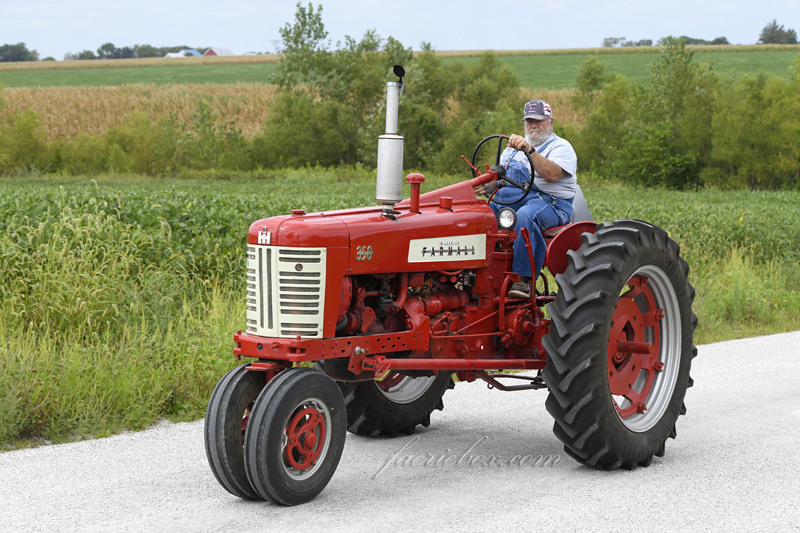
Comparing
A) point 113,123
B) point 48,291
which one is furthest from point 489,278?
point 113,123

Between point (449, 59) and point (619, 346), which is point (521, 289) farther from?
point (449, 59)

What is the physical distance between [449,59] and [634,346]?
254ft

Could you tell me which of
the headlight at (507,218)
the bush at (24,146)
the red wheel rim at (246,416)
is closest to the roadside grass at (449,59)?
the bush at (24,146)

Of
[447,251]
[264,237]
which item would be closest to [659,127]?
[447,251]

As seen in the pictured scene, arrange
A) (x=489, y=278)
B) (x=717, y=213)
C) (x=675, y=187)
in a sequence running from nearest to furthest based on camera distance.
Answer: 1. (x=489, y=278)
2. (x=717, y=213)
3. (x=675, y=187)

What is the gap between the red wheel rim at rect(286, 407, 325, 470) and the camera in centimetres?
396

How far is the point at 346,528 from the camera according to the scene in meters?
3.73

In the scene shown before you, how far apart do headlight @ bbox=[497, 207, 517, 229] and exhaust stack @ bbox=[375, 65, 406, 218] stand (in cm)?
82

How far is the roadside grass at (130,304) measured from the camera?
5422mm

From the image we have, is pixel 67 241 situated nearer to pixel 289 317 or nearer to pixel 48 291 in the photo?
pixel 48 291

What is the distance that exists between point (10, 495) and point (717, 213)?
13.0 meters

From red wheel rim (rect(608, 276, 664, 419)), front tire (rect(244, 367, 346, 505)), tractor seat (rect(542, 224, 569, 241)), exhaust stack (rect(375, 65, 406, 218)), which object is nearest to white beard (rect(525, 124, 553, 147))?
tractor seat (rect(542, 224, 569, 241))

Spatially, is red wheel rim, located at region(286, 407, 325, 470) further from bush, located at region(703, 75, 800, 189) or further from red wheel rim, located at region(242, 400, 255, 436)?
bush, located at region(703, 75, 800, 189)

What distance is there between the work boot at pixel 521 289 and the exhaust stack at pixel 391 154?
3.43ft
